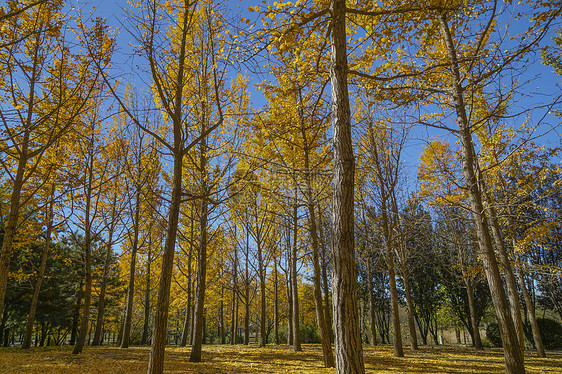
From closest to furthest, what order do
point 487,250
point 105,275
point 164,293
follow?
point 164,293
point 487,250
point 105,275

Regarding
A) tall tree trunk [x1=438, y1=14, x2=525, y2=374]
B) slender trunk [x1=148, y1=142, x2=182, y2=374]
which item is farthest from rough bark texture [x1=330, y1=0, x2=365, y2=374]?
slender trunk [x1=148, y1=142, x2=182, y2=374]

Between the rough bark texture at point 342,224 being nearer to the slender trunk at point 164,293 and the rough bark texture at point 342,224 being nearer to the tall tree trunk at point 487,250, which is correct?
the tall tree trunk at point 487,250

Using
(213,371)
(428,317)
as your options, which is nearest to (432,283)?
(428,317)

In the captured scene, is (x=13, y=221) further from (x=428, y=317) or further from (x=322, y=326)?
(x=428, y=317)

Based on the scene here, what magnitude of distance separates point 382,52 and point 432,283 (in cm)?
2239

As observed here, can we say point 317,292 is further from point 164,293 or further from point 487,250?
point 164,293

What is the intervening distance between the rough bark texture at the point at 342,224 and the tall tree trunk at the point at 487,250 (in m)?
1.87

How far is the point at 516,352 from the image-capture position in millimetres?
4719

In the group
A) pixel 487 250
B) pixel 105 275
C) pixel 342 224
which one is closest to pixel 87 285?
pixel 105 275

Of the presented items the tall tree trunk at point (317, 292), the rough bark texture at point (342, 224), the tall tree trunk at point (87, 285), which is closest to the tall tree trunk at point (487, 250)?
the rough bark texture at point (342, 224)

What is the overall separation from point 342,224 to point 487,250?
360 cm

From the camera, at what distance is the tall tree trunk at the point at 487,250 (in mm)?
4758

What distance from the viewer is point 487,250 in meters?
5.22

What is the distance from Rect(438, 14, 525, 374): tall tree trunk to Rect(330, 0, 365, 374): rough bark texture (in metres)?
1.87
